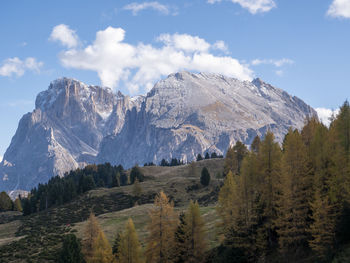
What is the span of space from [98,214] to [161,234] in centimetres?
5229

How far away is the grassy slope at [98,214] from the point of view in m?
61.3

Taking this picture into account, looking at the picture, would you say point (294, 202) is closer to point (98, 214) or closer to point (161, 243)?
point (161, 243)

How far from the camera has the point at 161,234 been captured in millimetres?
45938

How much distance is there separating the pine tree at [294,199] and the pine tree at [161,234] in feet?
46.6

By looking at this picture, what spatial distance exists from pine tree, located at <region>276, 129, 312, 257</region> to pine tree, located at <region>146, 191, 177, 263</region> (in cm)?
1420

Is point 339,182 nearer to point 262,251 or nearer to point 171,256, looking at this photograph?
point 262,251

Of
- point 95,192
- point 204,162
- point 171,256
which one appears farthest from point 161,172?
point 171,256

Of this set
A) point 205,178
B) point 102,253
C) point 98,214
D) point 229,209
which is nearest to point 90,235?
point 102,253

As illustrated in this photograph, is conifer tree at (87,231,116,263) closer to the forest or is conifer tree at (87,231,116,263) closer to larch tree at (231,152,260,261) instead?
the forest

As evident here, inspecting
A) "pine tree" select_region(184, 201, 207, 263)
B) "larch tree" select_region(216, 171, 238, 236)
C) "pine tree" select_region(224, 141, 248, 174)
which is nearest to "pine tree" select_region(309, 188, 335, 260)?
"larch tree" select_region(216, 171, 238, 236)

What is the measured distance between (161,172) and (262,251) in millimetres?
117833

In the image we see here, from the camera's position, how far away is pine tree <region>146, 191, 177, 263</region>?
45.0m

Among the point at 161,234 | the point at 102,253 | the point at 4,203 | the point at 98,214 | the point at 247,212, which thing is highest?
the point at 247,212

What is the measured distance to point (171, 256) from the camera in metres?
44.9
